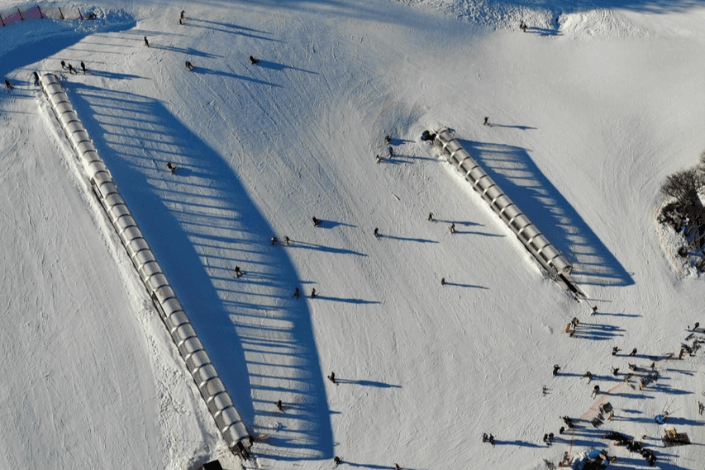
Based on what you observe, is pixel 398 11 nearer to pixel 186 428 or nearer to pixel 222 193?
pixel 222 193

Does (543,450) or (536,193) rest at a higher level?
(536,193)

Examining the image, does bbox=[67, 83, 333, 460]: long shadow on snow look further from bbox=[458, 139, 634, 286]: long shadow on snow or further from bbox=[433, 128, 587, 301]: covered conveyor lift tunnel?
bbox=[458, 139, 634, 286]: long shadow on snow

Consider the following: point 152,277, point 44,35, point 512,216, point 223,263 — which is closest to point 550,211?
point 512,216

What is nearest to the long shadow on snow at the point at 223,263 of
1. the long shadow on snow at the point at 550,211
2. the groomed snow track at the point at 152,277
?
the groomed snow track at the point at 152,277

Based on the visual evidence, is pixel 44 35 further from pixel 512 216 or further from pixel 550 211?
pixel 550 211

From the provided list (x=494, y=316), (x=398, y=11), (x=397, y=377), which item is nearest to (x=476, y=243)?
(x=494, y=316)

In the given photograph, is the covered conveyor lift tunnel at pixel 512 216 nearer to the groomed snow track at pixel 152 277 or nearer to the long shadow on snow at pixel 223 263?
the long shadow on snow at pixel 223 263
